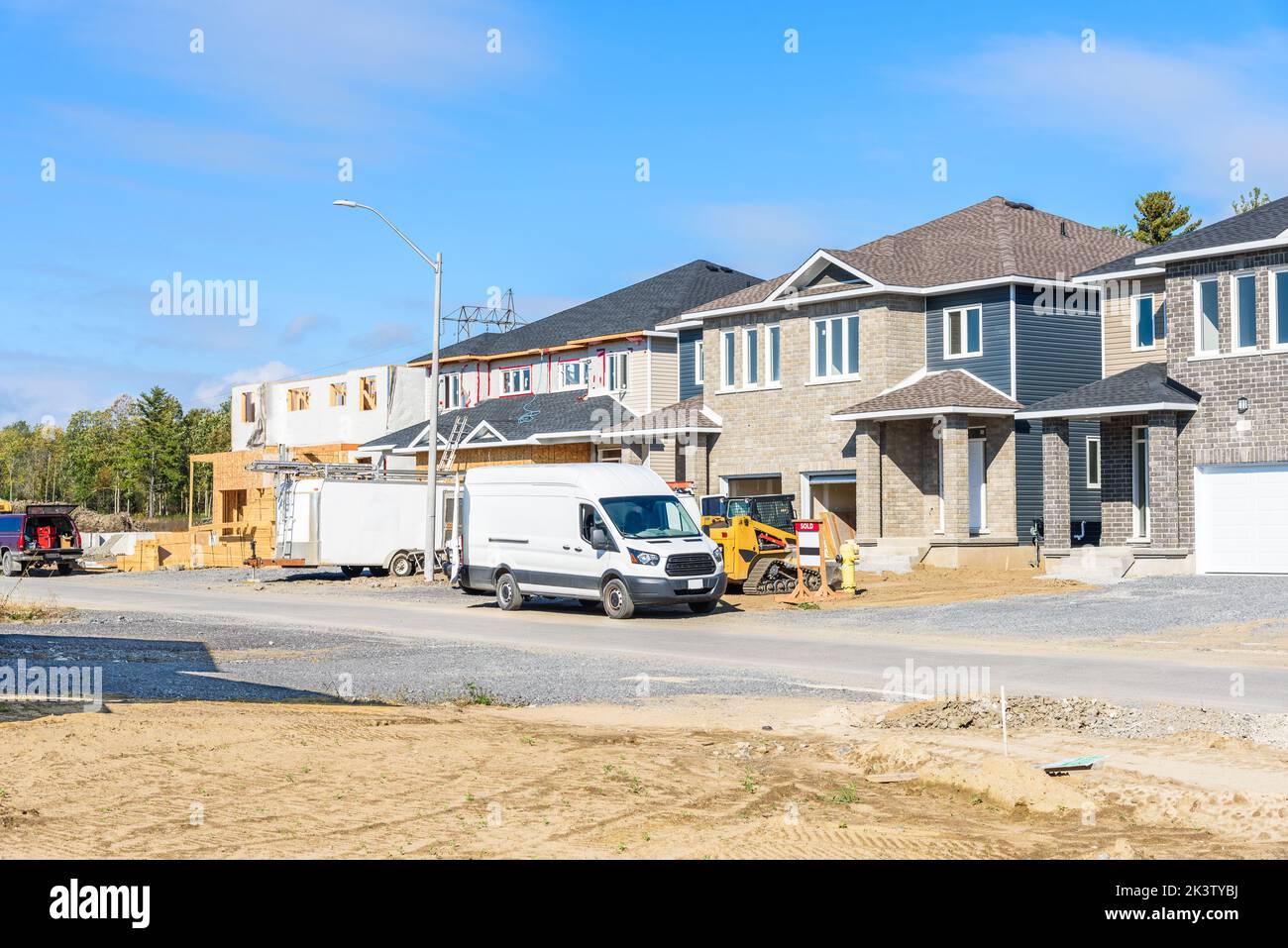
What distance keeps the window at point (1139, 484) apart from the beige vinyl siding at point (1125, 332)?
1859 mm

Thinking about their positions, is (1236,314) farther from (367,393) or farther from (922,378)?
(367,393)

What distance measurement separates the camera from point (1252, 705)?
13.4 m

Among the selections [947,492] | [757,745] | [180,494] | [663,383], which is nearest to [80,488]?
[180,494]

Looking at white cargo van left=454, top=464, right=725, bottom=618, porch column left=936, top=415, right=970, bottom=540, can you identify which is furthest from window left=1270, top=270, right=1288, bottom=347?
white cargo van left=454, top=464, right=725, bottom=618

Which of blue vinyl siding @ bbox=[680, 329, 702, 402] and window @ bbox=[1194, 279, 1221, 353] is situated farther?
blue vinyl siding @ bbox=[680, 329, 702, 402]

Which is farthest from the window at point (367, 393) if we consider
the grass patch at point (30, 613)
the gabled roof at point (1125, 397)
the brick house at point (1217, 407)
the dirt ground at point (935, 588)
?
the brick house at point (1217, 407)

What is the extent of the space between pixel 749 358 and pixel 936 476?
24.3 ft

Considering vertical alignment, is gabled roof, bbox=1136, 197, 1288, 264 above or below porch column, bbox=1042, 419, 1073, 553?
above

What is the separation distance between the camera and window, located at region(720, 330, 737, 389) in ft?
139

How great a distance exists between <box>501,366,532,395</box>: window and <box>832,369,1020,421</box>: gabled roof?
67.7ft

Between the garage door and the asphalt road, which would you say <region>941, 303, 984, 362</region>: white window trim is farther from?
the asphalt road

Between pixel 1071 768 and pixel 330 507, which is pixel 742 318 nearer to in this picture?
pixel 330 507

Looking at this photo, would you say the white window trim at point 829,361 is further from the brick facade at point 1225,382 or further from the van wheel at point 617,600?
the van wheel at point 617,600

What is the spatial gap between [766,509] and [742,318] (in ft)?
35.8
